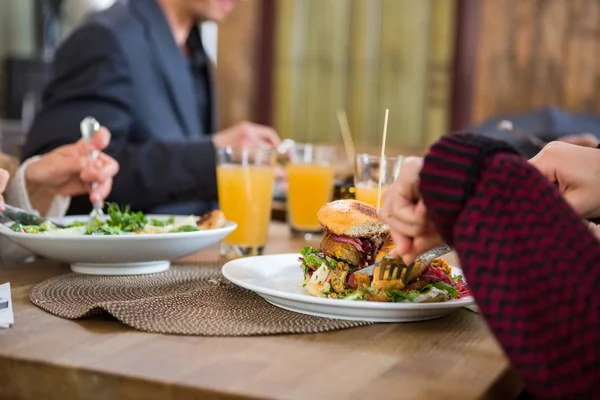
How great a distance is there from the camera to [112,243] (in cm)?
118

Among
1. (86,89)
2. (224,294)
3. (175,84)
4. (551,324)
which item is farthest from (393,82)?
(551,324)

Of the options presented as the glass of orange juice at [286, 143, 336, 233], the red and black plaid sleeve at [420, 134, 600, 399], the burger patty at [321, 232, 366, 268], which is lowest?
the glass of orange juice at [286, 143, 336, 233]

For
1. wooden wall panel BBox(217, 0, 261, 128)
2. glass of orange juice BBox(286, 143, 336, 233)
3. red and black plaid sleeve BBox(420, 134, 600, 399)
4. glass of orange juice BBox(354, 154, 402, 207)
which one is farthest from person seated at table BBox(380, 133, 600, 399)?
wooden wall panel BBox(217, 0, 261, 128)

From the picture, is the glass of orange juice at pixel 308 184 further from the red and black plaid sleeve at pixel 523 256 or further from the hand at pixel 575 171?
the red and black plaid sleeve at pixel 523 256

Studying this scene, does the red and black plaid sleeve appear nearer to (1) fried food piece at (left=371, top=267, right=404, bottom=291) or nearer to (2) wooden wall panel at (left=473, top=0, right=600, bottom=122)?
(1) fried food piece at (left=371, top=267, right=404, bottom=291)

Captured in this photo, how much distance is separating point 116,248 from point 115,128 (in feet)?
3.50

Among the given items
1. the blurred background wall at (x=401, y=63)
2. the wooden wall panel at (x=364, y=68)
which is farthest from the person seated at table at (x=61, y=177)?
the wooden wall panel at (x=364, y=68)

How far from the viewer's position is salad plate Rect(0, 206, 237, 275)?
46.3 inches

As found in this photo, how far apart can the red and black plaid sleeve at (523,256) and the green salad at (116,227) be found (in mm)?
656

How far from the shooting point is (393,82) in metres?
4.79

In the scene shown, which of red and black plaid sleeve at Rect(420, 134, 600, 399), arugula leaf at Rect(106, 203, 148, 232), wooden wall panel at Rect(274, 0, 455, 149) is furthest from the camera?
wooden wall panel at Rect(274, 0, 455, 149)

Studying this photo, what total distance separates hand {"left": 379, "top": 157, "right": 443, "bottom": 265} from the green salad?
1.87ft

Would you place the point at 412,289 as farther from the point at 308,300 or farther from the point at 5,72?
the point at 5,72

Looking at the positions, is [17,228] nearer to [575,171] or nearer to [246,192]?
[246,192]
